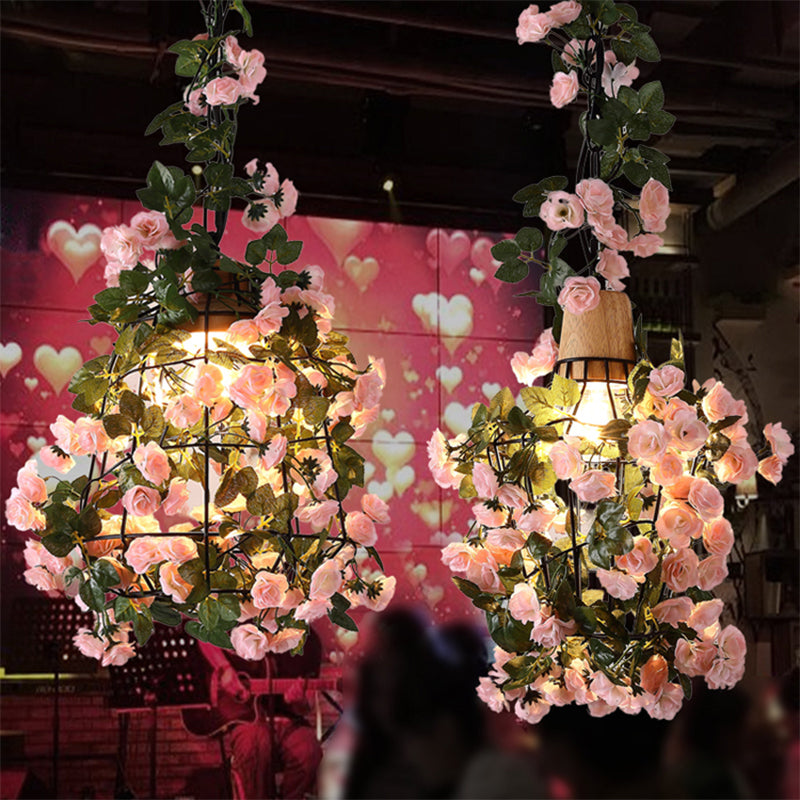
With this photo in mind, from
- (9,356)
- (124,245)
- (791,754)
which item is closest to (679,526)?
(791,754)

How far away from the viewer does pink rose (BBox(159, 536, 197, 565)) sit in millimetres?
1486

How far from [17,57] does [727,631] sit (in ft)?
10.8

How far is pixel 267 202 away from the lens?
1694 millimetres

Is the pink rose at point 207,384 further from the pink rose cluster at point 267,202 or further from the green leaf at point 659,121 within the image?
the green leaf at point 659,121

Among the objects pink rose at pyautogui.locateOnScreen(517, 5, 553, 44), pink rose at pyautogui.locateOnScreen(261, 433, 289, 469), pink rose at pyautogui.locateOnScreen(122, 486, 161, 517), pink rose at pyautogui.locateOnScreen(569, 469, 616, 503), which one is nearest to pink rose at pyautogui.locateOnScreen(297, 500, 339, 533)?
pink rose at pyautogui.locateOnScreen(261, 433, 289, 469)

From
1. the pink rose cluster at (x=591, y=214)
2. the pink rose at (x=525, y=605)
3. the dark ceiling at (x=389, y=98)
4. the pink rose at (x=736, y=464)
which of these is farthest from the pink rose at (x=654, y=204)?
the dark ceiling at (x=389, y=98)

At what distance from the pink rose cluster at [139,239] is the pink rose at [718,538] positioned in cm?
82

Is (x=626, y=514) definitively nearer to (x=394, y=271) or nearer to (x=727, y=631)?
(x=727, y=631)

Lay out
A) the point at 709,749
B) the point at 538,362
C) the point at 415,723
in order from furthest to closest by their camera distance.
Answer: the point at 538,362, the point at 415,723, the point at 709,749

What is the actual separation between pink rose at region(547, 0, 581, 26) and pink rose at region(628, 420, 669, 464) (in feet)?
2.11

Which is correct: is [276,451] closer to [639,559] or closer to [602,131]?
[639,559]

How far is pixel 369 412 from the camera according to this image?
1638 mm

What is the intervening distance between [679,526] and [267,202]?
75 cm

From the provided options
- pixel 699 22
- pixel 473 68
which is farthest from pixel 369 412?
pixel 699 22
